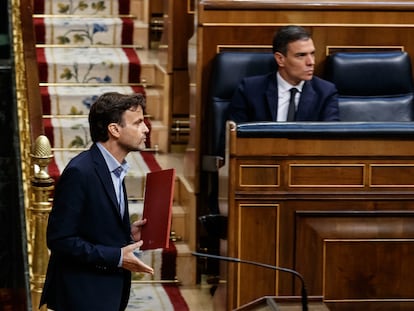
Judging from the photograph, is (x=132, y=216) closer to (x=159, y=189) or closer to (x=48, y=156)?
(x=48, y=156)

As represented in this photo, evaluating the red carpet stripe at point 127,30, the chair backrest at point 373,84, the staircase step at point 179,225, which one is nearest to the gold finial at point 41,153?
the staircase step at point 179,225

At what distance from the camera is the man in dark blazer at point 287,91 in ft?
16.6

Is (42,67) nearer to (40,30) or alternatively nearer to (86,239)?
(40,30)

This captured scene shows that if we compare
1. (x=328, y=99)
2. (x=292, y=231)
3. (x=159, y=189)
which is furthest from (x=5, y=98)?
(x=159, y=189)

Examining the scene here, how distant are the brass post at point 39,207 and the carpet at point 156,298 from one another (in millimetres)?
634

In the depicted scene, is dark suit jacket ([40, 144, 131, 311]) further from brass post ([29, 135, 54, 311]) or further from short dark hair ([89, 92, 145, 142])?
brass post ([29, 135, 54, 311])

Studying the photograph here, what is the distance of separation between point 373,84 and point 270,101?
1.74 feet

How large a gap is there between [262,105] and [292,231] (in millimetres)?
772

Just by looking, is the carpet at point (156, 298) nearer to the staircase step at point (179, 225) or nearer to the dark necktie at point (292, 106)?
the staircase step at point (179, 225)

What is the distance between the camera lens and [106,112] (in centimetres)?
362

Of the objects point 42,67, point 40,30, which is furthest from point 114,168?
point 40,30

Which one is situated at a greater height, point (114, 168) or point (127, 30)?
point (127, 30)

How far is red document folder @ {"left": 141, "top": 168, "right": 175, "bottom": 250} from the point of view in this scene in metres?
3.54

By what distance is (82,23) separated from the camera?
6.75m
